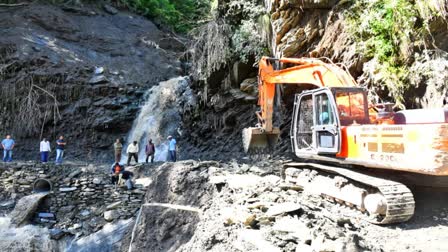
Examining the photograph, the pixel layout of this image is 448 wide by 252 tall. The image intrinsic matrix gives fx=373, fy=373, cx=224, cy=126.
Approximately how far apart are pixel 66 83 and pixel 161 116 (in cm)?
527

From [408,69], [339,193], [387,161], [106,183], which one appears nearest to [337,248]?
[387,161]

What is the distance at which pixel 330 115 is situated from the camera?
6258mm

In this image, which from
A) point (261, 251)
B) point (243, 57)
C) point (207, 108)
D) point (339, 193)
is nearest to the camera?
point (261, 251)

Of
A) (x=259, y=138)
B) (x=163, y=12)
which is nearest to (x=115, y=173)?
(x=259, y=138)

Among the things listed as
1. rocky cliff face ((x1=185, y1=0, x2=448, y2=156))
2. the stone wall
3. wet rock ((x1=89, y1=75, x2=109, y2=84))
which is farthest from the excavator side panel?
wet rock ((x1=89, y1=75, x2=109, y2=84))

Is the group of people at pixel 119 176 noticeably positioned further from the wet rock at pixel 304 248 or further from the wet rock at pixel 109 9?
the wet rock at pixel 109 9

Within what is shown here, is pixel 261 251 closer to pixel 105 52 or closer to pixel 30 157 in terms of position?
pixel 30 157

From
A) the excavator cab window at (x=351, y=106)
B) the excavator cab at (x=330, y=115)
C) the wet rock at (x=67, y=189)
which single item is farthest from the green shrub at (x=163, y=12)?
the excavator cab window at (x=351, y=106)

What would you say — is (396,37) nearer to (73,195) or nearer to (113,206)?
(113,206)

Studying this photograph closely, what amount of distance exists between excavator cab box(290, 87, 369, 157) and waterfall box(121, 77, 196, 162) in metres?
9.65

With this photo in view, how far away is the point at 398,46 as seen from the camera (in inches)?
343

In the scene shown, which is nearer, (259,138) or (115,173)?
(259,138)

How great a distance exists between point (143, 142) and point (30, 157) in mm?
5102

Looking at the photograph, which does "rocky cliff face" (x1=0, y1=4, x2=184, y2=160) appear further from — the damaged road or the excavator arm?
the excavator arm
